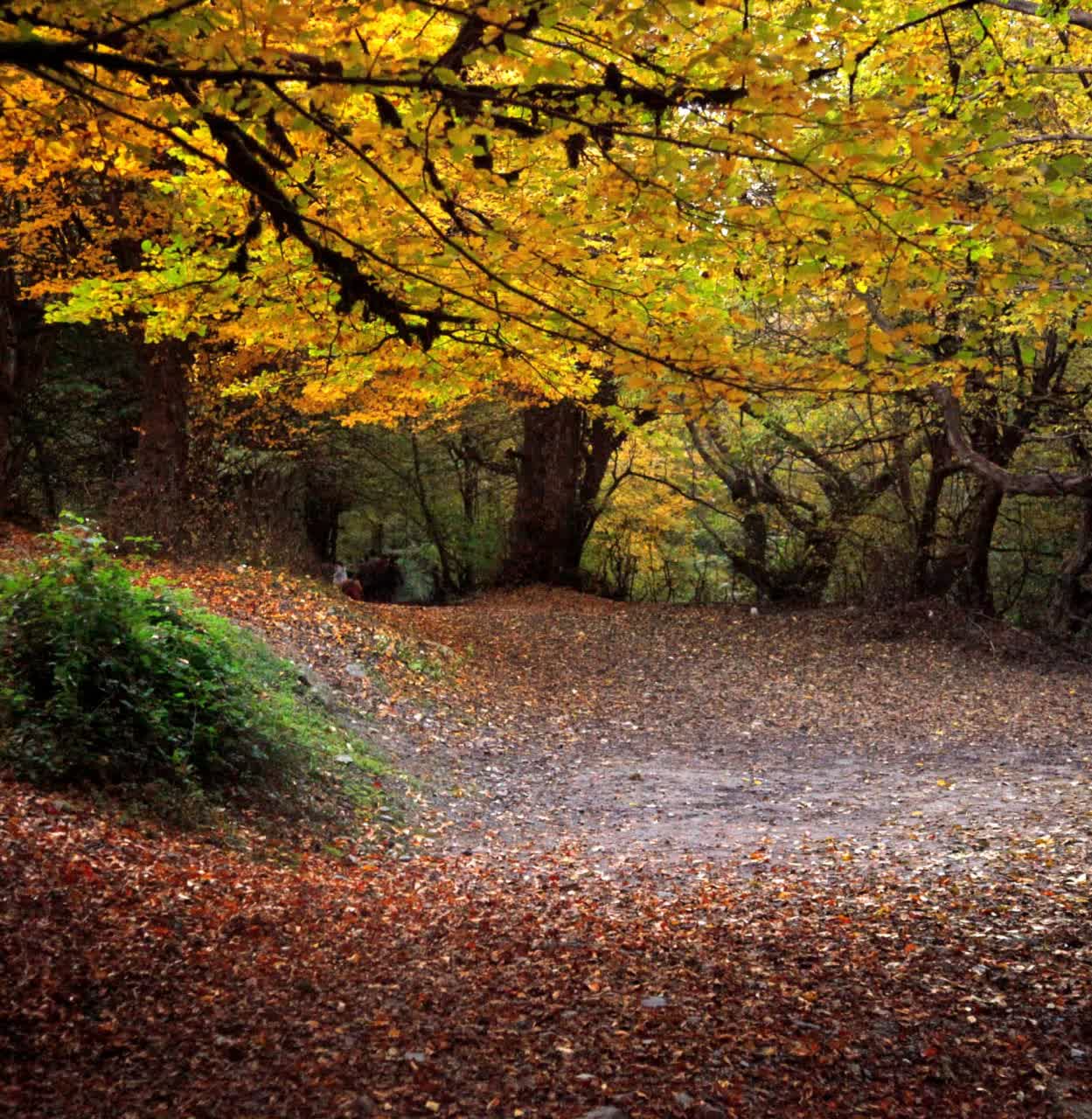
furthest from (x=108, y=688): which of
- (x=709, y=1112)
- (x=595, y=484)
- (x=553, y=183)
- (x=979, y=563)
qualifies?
(x=595, y=484)

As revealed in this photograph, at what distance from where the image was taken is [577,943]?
4535 mm

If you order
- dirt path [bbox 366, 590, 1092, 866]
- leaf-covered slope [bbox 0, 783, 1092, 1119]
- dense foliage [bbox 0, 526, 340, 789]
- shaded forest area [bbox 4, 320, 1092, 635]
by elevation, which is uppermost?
shaded forest area [bbox 4, 320, 1092, 635]

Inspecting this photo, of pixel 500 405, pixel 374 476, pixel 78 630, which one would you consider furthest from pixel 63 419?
pixel 78 630

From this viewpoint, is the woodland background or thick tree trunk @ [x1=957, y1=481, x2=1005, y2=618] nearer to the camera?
the woodland background

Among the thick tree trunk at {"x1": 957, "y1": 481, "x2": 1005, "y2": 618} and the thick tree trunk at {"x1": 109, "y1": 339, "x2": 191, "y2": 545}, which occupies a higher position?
the thick tree trunk at {"x1": 109, "y1": 339, "x2": 191, "y2": 545}

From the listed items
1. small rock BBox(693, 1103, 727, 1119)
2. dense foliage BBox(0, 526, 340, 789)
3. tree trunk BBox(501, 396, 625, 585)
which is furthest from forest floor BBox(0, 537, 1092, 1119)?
tree trunk BBox(501, 396, 625, 585)

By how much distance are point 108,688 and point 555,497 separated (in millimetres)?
13693

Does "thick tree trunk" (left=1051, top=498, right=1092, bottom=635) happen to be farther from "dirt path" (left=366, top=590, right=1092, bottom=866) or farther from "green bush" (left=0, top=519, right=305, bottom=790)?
"green bush" (left=0, top=519, right=305, bottom=790)

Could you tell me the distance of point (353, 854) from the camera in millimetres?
6215

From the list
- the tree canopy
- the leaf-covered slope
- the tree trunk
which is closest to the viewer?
the leaf-covered slope

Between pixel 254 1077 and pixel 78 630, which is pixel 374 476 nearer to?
pixel 78 630

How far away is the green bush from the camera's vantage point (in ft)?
18.1

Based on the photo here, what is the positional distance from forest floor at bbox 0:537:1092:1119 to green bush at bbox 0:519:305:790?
0.42m

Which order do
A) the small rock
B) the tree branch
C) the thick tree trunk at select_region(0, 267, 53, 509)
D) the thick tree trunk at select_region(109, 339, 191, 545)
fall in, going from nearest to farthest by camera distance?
Result: the small rock, the thick tree trunk at select_region(109, 339, 191, 545), the tree branch, the thick tree trunk at select_region(0, 267, 53, 509)
